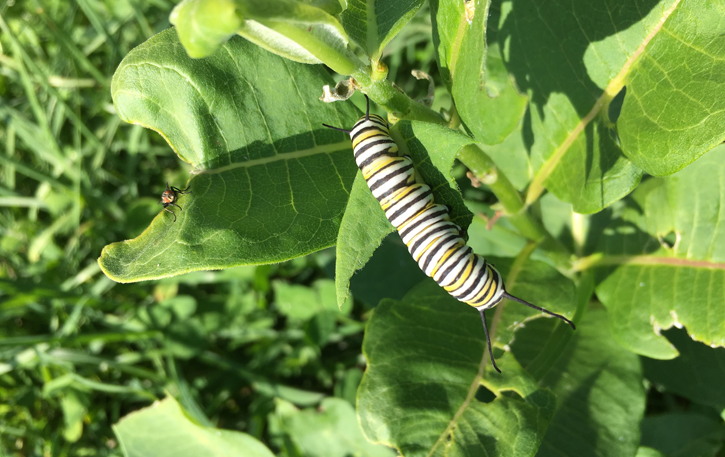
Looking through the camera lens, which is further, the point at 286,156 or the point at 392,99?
the point at 286,156

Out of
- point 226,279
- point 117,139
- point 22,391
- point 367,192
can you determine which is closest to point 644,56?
point 367,192

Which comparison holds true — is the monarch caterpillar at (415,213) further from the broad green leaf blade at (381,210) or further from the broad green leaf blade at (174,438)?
the broad green leaf blade at (174,438)

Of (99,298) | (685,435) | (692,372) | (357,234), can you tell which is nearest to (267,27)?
(357,234)

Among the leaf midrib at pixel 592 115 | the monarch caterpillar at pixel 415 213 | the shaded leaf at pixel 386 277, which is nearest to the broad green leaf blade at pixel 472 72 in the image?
the monarch caterpillar at pixel 415 213

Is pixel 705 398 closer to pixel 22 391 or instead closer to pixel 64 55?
pixel 22 391

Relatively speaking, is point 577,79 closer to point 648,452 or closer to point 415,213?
point 415,213
